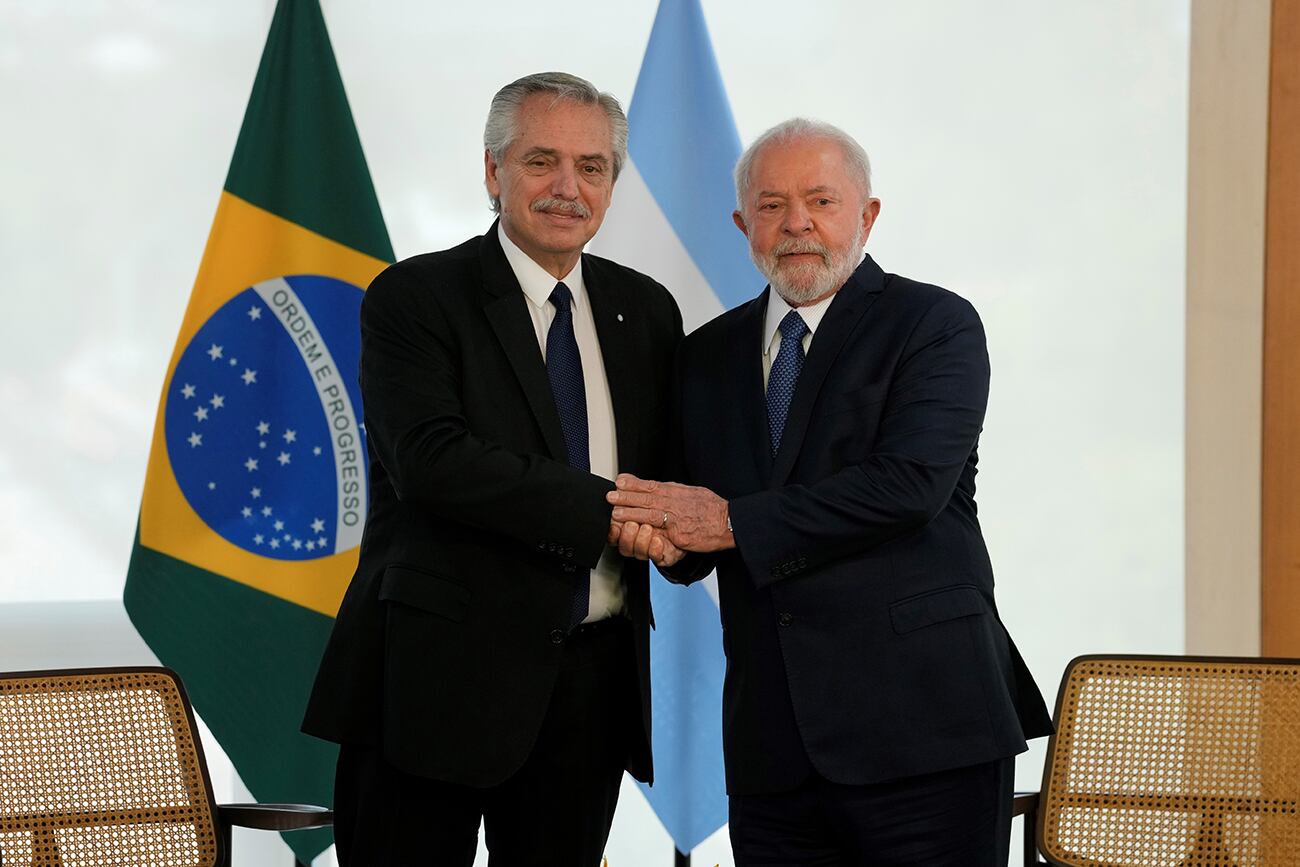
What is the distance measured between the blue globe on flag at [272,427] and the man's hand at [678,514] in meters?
1.38

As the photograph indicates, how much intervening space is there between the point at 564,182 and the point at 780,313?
0.43 meters

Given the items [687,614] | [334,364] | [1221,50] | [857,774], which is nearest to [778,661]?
[857,774]

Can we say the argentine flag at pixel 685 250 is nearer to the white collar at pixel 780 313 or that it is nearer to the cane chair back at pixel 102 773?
the white collar at pixel 780 313

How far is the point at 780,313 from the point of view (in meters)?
2.21

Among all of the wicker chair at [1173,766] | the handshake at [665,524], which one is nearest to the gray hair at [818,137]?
the handshake at [665,524]

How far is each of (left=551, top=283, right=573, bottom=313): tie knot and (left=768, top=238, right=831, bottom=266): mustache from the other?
373 millimetres

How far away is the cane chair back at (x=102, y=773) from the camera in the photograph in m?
2.44

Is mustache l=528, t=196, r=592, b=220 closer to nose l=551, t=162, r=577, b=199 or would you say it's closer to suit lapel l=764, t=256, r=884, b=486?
nose l=551, t=162, r=577, b=199

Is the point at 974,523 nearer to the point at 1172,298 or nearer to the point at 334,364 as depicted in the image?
the point at 334,364

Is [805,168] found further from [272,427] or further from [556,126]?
[272,427]

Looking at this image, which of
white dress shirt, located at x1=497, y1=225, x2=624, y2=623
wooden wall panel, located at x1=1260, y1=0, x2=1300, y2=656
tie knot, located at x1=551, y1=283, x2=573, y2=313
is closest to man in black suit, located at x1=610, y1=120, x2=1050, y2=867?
white dress shirt, located at x1=497, y1=225, x2=624, y2=623

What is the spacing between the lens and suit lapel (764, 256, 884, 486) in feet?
6.67

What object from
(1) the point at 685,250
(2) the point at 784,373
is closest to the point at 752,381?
(2) the point at 784,373

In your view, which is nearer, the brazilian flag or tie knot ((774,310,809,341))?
tie knot ((774,310,809,341))
